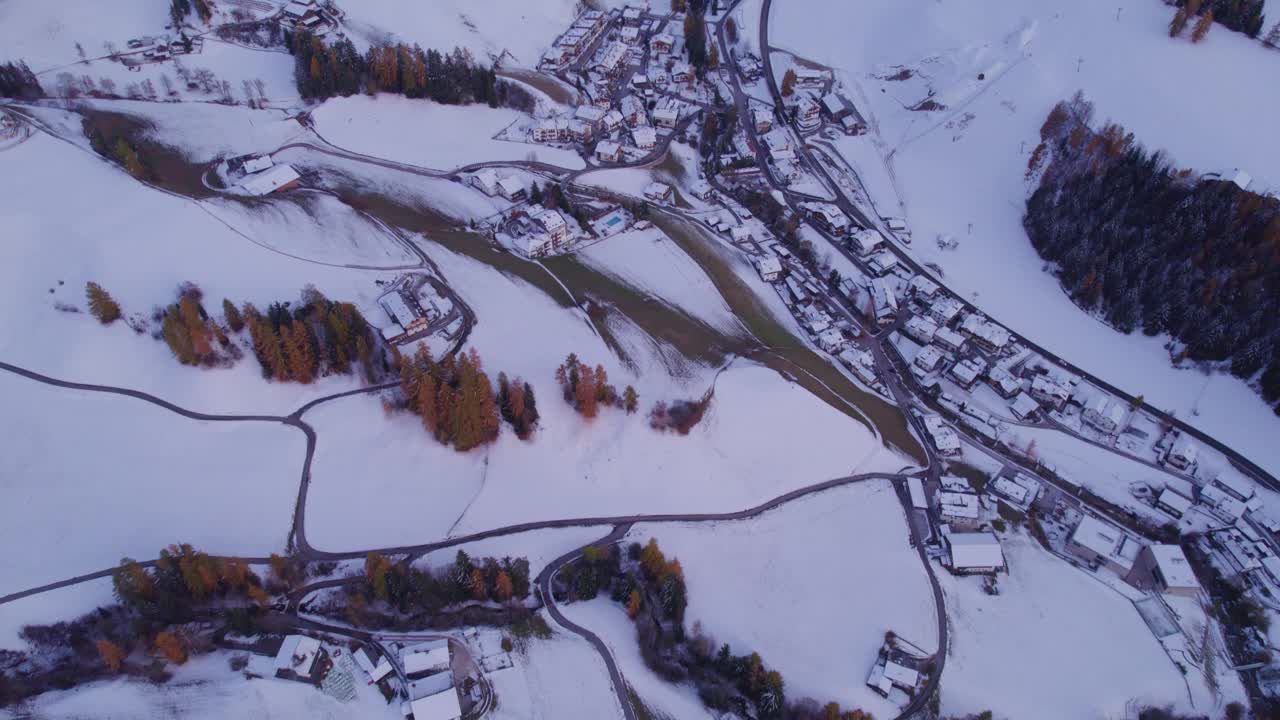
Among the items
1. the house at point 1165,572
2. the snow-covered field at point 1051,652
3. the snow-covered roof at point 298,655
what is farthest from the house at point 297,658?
the house at point 1165,572

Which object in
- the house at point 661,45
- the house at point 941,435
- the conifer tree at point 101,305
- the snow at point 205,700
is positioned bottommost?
the snow at point 205,700

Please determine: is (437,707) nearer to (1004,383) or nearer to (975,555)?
(975,555)

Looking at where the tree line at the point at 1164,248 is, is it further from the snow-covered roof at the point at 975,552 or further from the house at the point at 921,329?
the snow-covered roof at the point at 975,552

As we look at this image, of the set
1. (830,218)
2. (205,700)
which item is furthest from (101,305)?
(830,218)

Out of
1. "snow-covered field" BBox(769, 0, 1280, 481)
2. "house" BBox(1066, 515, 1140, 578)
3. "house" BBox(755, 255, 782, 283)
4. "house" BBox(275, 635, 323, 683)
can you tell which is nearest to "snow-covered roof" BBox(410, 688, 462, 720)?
"house" BBox(275, 635, 323, 683)

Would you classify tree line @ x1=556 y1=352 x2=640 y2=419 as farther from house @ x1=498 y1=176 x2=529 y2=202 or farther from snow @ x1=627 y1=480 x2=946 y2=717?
house @ x1=498 y1=176 x2=529 y2=202

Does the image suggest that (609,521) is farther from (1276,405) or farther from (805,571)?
(1276,405)

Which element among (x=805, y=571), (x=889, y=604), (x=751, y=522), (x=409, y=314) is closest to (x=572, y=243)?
(x=409, y=314)
